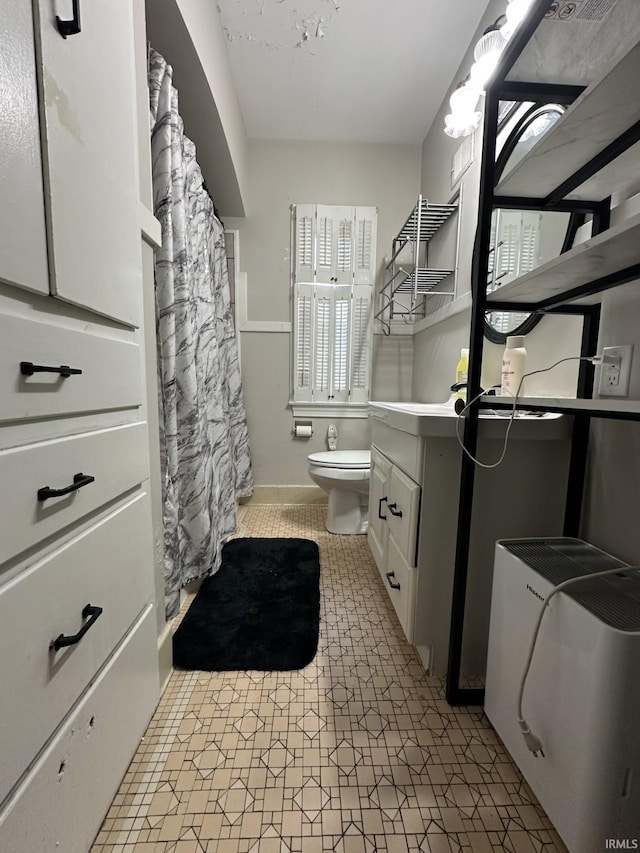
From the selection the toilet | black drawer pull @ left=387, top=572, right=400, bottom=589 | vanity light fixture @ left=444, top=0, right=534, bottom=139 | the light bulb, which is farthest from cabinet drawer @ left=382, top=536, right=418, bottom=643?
the light bulb

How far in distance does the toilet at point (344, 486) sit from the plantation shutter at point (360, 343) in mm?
547

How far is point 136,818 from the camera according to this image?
2.28ft

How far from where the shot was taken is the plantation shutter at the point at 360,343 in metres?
2.38

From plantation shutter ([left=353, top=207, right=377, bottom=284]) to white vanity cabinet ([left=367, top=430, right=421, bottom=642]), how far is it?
1.37 meters

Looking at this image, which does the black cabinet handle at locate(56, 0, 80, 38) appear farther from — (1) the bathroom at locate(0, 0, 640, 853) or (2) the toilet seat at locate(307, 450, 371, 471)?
(2) the toilet seat at locate(307, 450, 371, 471)

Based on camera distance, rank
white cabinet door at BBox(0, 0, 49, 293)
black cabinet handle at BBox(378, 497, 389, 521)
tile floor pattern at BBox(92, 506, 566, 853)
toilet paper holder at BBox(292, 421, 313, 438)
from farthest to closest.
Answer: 1. toilet paper holder at BBox(292, 421, 313, 438)
2. black cabinet handle at BBox(378, 497, 389, 521)
3. tile floor pattern at BBox(92, 506, 566, 853)
4. white cabinet door at BBox(0, 0, 49, 293)

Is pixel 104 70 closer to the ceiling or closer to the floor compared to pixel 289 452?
closer to the ceiling

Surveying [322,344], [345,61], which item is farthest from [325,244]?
[345,61]

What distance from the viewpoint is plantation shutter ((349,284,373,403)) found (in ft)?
Answer: 7.82

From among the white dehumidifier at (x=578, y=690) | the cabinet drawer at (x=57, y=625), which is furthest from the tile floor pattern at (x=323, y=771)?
the cabinet drawer at (x=57, y=625)

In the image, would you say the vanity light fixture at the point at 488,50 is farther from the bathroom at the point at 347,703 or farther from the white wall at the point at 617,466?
the white wall at the point at 617,466

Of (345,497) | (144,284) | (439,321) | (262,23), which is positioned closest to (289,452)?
(345,497)

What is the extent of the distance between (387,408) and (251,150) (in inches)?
82.7

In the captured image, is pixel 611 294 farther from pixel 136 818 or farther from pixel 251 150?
pixel 251 150
